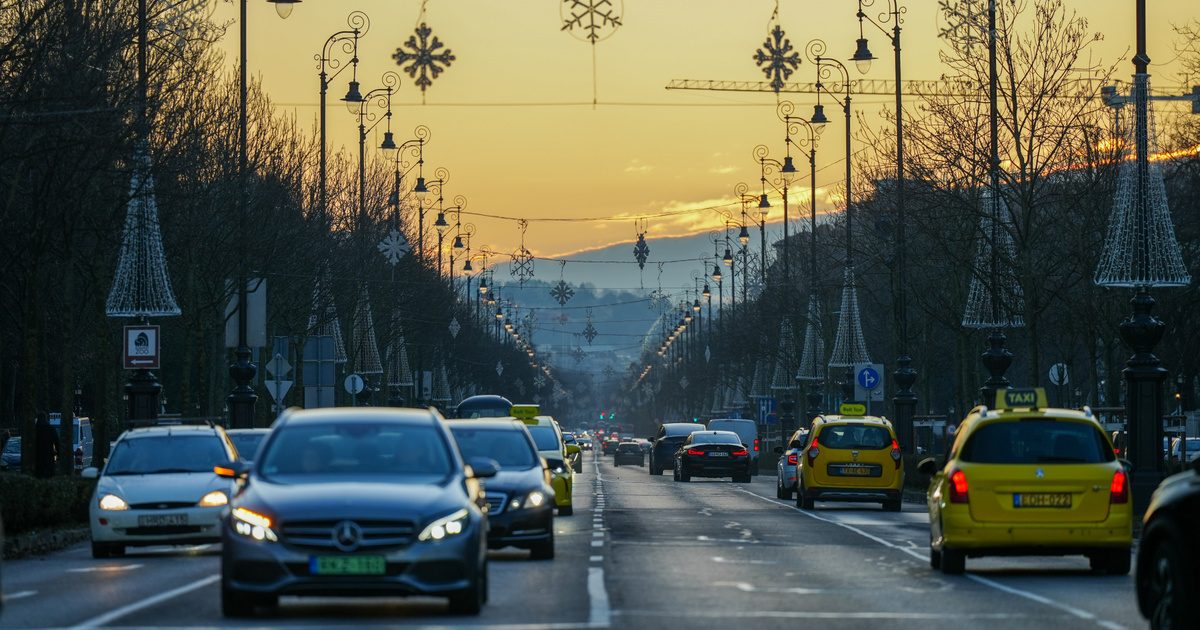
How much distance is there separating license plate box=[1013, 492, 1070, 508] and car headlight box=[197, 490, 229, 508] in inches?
383

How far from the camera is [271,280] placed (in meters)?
56.2

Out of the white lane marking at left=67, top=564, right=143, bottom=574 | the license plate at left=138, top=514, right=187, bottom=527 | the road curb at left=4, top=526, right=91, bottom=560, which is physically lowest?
the road curb at left=4, top=526, right=91, bottom=560

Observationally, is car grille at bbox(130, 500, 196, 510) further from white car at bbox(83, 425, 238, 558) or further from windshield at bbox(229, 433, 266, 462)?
windshield at bbox(229, 433, 266, 462)

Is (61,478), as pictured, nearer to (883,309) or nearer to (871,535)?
(871,535)

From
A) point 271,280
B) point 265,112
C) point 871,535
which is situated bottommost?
point 871,535

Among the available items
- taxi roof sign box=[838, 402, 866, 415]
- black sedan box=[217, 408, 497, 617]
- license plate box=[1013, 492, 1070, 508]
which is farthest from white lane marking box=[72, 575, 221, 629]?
taxi roof sign box=[838, 402, 866, 415]

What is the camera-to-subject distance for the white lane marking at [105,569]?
21594mm

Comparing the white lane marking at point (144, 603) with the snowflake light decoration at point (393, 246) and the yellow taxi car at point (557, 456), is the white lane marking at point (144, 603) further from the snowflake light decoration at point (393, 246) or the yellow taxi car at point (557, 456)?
the snowflake light decoration at point (393, 246)

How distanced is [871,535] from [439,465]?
1382 cm

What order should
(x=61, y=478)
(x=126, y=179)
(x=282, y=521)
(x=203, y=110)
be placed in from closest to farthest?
(x=282, y=521)
(x=61, y=478)
(x=126, y=179)
(x=203, y=110)

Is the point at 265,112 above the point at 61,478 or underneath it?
above

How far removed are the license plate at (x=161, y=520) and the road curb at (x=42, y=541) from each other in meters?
1.82

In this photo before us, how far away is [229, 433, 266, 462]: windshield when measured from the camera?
3152 centimetres

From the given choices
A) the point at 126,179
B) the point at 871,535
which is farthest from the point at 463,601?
the point at 126,179
